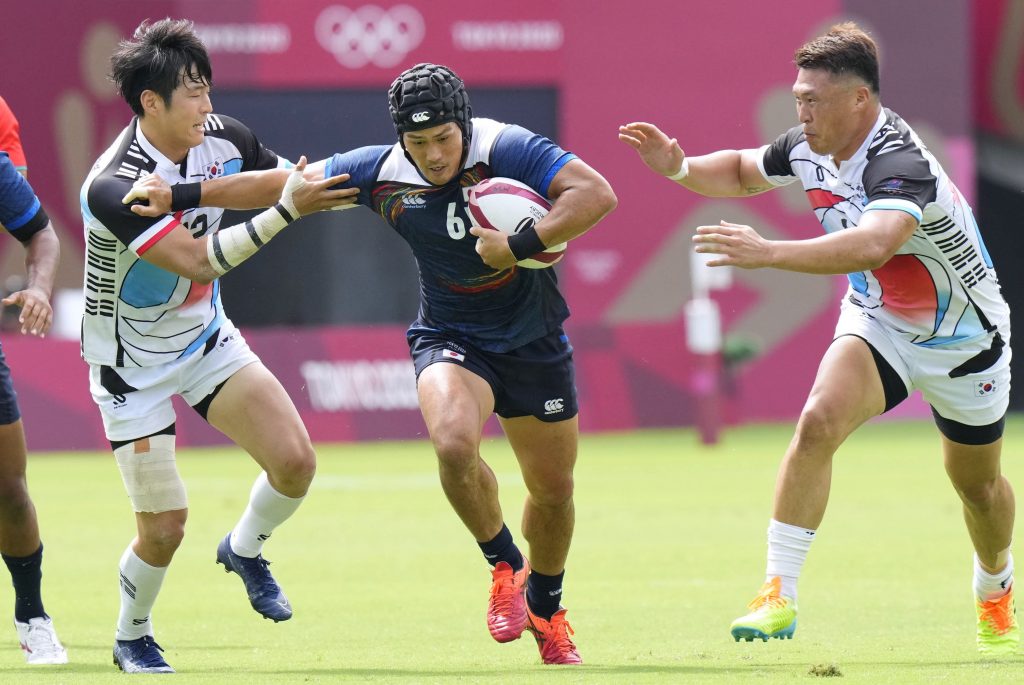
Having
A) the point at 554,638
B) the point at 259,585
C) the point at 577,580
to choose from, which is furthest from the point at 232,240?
the point at 577,580

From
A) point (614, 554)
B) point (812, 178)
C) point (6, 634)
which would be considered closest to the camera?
point (812, 178)

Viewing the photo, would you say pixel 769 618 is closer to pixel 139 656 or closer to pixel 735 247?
pixel 735 247

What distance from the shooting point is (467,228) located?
778 cm

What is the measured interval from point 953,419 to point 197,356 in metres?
3.53

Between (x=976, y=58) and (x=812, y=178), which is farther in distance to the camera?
(x=976, y=58)

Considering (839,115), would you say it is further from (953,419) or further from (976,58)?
(976,58)

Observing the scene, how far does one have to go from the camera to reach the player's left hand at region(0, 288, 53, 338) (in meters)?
7.63

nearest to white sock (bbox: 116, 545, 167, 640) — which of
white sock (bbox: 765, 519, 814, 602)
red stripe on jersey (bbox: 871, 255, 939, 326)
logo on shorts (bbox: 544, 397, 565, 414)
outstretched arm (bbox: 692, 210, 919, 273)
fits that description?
logo on shorts (bbox: 544, 397, 565, 414)

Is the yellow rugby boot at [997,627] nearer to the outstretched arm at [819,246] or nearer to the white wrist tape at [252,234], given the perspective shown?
the outstretched arm at [819,246]

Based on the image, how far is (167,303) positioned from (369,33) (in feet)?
55.5

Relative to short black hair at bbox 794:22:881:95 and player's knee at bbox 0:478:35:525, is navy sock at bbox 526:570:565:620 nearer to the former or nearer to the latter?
player's knee at bbox 0:478:35:525

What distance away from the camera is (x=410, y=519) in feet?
48.6

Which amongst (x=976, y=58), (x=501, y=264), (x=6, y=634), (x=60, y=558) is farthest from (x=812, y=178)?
(x=976, y=58)

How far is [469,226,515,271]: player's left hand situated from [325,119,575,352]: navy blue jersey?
30cm
